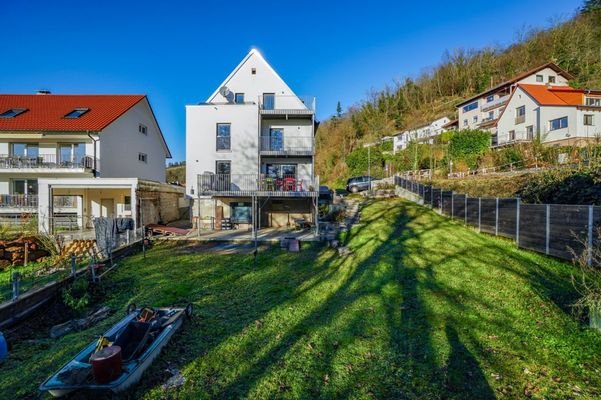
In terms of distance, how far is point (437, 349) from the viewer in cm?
502

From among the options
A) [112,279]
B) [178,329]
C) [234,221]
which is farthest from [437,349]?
[234,221]

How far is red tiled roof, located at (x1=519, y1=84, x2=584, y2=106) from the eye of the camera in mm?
30422

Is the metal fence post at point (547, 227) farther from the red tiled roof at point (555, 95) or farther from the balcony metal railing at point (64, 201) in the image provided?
the red tiled roof at point (555, 95)

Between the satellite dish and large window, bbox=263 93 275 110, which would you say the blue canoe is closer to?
the satellite dish

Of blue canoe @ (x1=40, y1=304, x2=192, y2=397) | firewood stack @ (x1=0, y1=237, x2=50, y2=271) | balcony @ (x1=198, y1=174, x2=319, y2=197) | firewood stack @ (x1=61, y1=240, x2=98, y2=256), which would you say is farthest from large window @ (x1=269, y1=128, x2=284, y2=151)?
blue canoe @ (x1=40, y1=304, x2=192, y2=397)

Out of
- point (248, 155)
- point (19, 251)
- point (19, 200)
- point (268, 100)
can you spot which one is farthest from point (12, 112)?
point (268, 100)

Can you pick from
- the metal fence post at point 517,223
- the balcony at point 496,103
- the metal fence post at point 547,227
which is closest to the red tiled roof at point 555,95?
the balcony at point 496,103

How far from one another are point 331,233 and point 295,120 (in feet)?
28.2

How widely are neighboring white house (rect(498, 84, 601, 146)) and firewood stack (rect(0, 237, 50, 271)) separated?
36.4m

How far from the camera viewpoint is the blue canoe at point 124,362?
4.01 m

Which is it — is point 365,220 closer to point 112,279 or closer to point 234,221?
point 234,221

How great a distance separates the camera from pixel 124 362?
4566 millimetres

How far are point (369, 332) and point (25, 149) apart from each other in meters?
26.8

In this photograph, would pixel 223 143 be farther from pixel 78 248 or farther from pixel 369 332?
pixel 369 332
